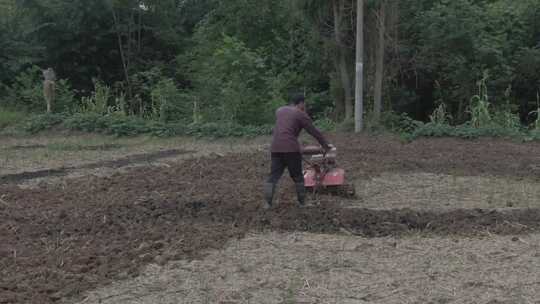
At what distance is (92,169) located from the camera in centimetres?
1287

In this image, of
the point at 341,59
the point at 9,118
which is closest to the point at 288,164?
the point at 341,59

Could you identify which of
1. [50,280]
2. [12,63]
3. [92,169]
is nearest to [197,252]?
[50,280]

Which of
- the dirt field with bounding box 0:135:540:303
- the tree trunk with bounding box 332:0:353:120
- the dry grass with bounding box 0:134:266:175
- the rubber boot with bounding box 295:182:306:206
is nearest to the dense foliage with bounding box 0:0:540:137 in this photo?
the tree trunk with bounding box 332:0:353:120

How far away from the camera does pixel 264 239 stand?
25.0 feet

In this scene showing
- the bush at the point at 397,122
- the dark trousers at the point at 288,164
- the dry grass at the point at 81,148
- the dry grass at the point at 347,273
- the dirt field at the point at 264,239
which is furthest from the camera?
the bush at the point at 397,122

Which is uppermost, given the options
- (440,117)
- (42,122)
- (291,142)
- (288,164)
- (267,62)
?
(267,62)

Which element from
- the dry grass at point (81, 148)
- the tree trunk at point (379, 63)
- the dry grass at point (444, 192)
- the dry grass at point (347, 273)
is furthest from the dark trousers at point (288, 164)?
the tree trunk at point (379, 63)

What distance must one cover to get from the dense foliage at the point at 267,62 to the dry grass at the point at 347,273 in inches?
392

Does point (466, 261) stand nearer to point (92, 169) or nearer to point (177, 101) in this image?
point (92, 169)

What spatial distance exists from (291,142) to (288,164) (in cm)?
32

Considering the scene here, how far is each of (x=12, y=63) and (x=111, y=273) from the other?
1955cm

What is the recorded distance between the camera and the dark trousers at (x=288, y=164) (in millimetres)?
8875

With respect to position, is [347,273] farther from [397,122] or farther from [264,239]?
[397,122]

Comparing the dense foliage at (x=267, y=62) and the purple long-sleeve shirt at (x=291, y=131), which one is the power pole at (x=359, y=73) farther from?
the purple long-sleeve shirt at (x=291, y=131)
